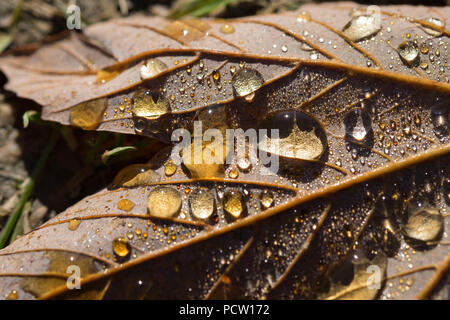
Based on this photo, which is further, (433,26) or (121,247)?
(433,26)

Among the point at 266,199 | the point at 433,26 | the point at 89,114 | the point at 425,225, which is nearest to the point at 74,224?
the point at 89,114

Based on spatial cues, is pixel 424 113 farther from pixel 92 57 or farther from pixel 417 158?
pixel 92 57

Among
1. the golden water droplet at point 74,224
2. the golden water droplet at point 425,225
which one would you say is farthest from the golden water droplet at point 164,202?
the golden water droplet at point 425,225

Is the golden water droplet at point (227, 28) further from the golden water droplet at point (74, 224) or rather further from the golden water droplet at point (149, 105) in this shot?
the golden water droplet at point (74, 224)

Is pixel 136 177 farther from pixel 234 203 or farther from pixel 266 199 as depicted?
pixel 266 199

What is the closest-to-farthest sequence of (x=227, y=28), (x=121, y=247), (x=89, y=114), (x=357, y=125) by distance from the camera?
1. (x=121, y=247)
2. (x=357, y=125)
3. (x=89, y=114)
4. (x=227, y=28)

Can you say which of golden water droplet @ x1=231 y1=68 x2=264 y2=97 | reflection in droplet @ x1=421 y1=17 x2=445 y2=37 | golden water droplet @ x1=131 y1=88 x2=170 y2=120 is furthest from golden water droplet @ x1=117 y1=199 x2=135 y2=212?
reflection in droplet @ x1=421 y1=17 x2=445 y2=37
